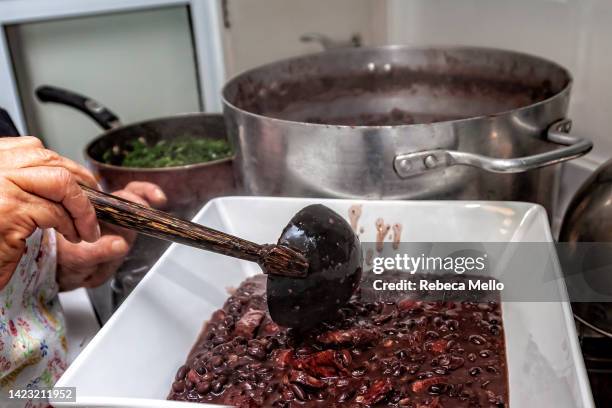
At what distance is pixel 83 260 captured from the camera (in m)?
1.11

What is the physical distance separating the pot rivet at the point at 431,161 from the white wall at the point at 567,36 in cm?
59

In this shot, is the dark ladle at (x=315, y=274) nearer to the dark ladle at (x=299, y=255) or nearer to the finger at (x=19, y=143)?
the dark ladle at (x=299, y=255)

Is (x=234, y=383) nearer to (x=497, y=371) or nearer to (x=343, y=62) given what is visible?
(x=497, y=371)

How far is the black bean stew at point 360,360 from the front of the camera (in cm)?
79

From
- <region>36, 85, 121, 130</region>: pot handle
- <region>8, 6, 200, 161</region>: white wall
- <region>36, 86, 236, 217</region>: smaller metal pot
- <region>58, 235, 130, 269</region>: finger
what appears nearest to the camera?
<region>58, 235, 130, 269</region>: finger

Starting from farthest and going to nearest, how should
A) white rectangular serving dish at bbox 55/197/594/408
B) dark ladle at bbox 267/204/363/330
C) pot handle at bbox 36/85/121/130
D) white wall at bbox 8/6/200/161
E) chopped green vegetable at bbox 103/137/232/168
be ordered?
white wall at bbox 8/6/200/161
pot handle at bbox 36/85/121/130
chopped green vegetable at bbox 103/137/232/168
dark ladle at bbox 267/204/363/330
white rectangular serving dish at bbox 55/197/594/408

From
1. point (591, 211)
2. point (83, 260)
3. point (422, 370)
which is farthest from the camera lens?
point (83, 260)

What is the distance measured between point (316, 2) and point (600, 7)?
1.13 metres

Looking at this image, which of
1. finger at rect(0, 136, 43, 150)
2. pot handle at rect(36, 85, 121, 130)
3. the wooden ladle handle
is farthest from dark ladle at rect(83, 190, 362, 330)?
pot handle at rect(36, 85, 121, 130)

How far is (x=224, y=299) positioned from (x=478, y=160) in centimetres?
52

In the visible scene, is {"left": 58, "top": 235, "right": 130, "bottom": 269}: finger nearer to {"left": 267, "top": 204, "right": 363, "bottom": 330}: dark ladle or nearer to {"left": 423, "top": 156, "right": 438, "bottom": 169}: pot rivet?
{"left": 267, "top": 204, "right": 363, "bottom": 330}: dark ladle

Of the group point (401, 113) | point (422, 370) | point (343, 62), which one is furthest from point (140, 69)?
point (422, 370)

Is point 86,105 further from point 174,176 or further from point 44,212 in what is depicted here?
point 44,212

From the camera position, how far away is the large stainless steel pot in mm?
957
